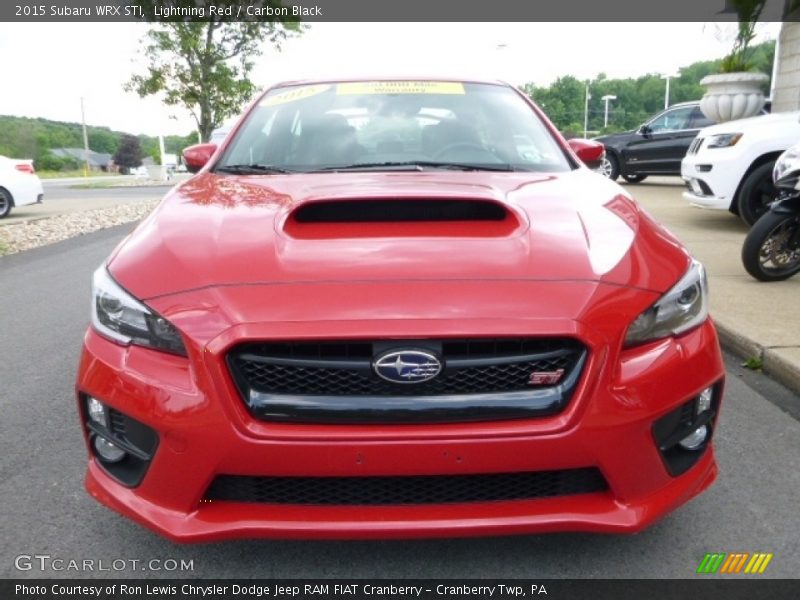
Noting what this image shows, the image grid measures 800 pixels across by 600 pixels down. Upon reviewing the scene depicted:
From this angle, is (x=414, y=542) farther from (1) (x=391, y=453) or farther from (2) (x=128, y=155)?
(2) (x=128, y=155)

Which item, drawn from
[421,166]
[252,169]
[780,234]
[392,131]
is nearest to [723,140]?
[780,234]

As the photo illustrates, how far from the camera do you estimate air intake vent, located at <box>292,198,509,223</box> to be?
227 cm

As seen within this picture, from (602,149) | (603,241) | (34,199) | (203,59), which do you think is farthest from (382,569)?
(203,59)

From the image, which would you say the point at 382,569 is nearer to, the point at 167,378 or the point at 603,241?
the point at 167,378

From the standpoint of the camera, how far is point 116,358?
6.37 feet

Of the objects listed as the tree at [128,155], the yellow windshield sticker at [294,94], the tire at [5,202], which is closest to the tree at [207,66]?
the tire at [5,202]

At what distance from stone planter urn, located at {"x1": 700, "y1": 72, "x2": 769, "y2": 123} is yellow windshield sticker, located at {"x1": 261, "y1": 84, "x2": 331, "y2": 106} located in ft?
34.0

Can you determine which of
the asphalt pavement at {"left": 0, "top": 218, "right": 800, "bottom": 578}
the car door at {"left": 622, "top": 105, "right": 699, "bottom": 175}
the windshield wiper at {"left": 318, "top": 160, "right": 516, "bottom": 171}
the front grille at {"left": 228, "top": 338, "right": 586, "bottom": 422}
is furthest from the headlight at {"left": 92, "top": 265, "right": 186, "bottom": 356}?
the car door at {"left": 622, "top": 105, "right": 699, "bottom": 175}

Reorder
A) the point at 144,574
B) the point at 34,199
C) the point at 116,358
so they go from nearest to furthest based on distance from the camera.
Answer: the point at 116,358
the point at 144,574
the point at 34,199

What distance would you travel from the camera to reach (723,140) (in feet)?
26.2

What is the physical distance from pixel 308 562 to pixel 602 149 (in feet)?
7.84

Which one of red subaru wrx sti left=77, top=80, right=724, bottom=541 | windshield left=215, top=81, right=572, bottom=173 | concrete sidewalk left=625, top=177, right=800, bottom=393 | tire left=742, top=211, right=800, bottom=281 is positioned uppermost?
windshield left=215, top=81, right=572, bottom=173

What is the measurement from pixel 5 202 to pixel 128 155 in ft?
259

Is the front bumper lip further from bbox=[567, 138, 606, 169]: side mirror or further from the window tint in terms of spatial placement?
the window tint
